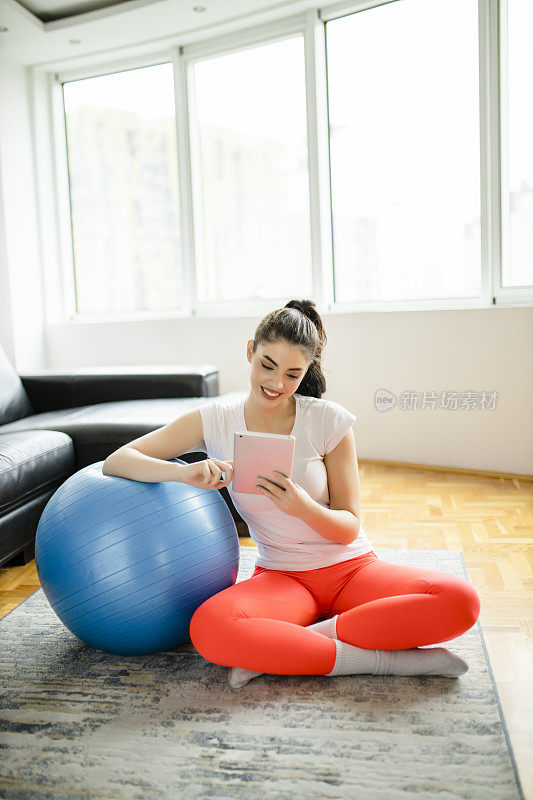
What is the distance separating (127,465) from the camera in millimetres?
1786

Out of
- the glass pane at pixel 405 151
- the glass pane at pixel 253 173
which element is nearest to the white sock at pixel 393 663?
the glass pane at pixel 405 151

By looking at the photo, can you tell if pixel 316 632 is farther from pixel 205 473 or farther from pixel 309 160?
pixel 309 160

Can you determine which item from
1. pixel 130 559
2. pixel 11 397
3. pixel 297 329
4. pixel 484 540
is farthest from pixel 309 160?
pixel 130 559

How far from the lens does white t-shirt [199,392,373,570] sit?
1.82 m

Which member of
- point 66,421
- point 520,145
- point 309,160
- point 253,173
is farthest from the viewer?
point 253,173

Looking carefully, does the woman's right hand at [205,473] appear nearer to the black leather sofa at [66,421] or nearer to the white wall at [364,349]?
the black leather sofa at [66,421]

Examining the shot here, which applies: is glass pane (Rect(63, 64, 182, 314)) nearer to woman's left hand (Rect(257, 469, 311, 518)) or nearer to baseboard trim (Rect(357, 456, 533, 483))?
baseboard trim (Rect(357, 456, 533, 483))

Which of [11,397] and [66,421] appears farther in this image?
[11,397]

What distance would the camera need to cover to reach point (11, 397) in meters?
3.36

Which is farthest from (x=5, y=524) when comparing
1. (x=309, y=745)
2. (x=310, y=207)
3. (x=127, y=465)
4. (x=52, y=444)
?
(x=310, y=207)

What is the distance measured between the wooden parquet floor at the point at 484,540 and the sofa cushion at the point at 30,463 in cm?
31

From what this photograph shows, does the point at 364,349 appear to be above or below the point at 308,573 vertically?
above

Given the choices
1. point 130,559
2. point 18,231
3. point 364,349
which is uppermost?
point 18,231

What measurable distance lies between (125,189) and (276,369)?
354cm
